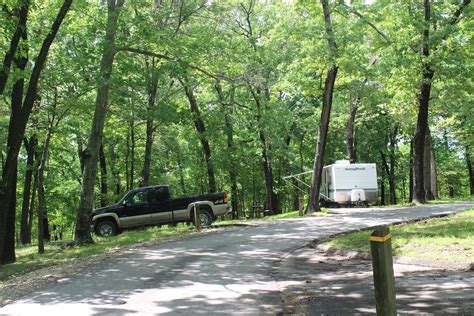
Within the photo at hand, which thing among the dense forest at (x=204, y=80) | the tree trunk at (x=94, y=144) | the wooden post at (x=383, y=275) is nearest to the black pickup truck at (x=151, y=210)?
the dense forest at (x=204, y=80)

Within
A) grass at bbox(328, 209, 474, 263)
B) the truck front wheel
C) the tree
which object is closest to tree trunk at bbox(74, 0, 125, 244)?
the truck front wheel

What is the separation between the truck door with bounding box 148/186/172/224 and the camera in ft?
66.8

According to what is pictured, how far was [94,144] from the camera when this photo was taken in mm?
17250

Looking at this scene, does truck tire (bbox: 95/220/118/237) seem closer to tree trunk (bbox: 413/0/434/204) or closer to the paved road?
the paved road

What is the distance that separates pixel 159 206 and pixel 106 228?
2.38 m

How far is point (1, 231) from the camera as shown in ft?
40.3

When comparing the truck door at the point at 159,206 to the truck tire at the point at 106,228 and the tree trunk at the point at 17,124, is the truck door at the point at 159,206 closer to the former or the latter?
the truck tire at the point at 106,228

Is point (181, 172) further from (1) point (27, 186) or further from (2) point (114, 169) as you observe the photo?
(1) point (27, 186)

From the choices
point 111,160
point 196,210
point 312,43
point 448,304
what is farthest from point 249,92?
point 448,304

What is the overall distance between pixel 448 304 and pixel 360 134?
40543 mm

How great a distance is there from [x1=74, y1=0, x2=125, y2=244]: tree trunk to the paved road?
190 inches

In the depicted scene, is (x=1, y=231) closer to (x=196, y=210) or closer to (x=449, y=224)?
(x=196, y=210)

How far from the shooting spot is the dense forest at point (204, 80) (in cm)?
1639

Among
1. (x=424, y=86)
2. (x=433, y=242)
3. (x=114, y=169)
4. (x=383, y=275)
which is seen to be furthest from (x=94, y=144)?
(x=114, y=169)
